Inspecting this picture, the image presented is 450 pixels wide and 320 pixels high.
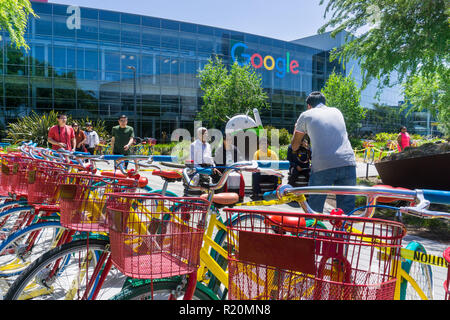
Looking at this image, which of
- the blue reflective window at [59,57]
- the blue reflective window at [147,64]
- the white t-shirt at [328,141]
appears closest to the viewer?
the white t-shirt at [328,141]

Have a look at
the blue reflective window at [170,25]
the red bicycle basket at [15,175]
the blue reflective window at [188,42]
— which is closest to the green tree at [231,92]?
the blue reflective window at [188,42]

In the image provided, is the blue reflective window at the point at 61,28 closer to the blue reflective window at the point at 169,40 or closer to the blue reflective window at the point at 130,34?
the blue reflective window at the point at 130,34

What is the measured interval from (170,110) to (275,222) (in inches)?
1413

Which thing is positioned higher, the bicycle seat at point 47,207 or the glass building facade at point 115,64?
the glass building facade at point 115,64

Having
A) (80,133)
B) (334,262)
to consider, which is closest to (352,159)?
(334,262)

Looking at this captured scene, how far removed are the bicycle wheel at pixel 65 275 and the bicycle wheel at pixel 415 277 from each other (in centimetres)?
166

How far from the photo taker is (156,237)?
189 cm

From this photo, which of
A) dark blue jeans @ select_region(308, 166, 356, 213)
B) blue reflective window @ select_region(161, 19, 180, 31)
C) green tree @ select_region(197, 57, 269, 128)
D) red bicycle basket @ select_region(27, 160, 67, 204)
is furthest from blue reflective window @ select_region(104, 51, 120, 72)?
dark blue jeans @ select_region(308, 166, 356, 213)

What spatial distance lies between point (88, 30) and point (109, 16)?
2.23m

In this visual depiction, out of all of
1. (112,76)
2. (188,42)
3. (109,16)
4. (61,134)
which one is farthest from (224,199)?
(188,42)

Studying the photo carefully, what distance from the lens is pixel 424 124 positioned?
6850cm

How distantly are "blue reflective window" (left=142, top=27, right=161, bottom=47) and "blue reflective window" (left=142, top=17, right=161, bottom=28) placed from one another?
0.37 m

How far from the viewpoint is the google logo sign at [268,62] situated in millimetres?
39044
